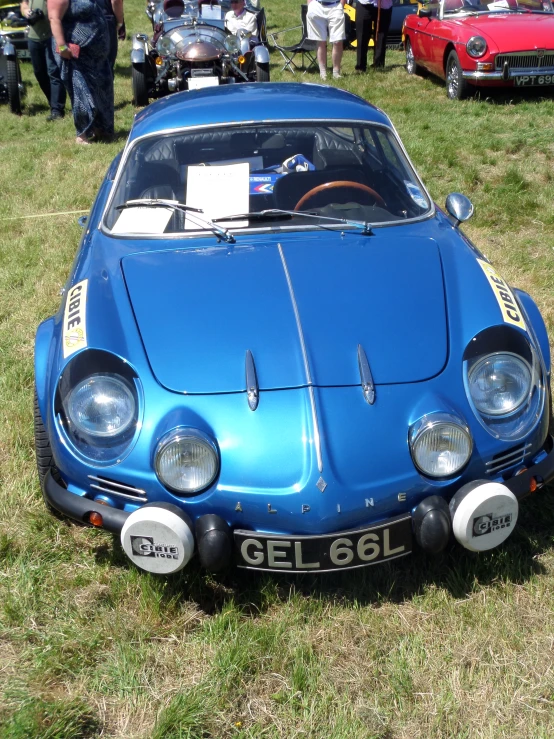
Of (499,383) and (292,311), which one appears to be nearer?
(499,383)

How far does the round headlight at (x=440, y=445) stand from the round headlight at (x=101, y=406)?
87cm

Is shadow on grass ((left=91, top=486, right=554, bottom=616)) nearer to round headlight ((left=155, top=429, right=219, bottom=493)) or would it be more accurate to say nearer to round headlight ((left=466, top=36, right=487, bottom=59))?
round headlight ((left=155, top=429, right=219, bottom=493))

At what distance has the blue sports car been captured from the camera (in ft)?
7.61

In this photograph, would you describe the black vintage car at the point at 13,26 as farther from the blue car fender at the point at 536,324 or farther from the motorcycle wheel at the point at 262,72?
the blue car fender at the point at 536,324

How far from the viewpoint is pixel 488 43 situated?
28.8 ft

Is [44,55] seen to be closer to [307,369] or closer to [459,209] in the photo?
[459,209]

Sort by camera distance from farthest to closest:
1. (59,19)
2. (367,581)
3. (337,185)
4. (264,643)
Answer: (59,19), (337,185), (367,581), (264,643)

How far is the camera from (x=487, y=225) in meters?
6.15

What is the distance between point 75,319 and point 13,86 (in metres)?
8.27

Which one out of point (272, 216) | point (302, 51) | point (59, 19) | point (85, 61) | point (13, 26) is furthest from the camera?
point (13, 26)

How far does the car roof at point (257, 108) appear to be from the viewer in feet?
12.4

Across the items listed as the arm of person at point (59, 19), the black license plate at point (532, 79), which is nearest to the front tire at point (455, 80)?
the black license plate at point (532, 79)

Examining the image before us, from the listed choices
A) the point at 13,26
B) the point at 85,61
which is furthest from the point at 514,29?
the point at 13,26


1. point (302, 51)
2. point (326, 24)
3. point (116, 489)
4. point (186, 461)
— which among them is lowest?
point (302, 51)
